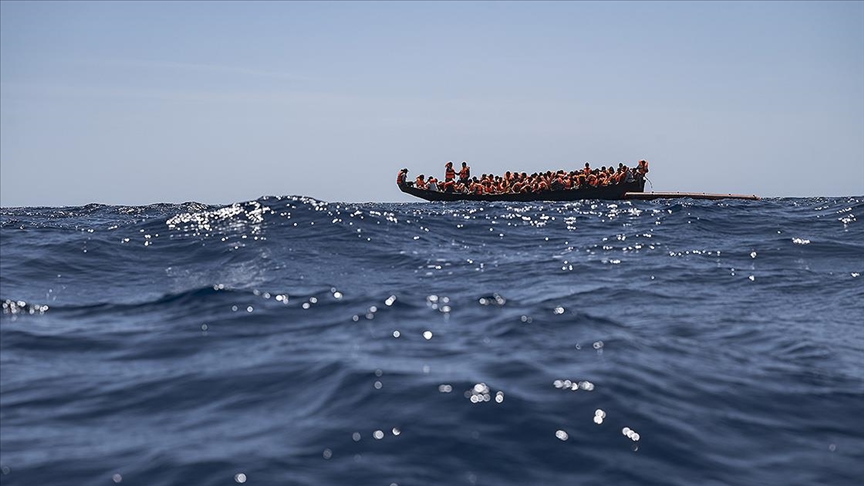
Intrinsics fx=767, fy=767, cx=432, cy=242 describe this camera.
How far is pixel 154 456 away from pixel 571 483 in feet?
10.1

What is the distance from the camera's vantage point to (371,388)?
7.14 meters

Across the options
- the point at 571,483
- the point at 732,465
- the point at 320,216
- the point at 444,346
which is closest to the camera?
the point at 571,483

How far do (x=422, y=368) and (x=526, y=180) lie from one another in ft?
123

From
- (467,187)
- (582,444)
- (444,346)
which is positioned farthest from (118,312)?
(467,187)

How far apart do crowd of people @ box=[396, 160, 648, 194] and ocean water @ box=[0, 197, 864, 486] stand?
2603 centimetres

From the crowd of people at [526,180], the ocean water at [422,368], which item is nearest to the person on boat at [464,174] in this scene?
the crowd of people at [526,180]

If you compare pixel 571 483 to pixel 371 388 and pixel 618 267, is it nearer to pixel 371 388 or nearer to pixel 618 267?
pixel 371 388

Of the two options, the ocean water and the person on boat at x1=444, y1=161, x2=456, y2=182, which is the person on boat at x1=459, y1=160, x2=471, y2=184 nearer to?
the person on boat at x1=444, y1=161, x2=456, y2=182

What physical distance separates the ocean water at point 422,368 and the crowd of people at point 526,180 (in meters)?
26.0

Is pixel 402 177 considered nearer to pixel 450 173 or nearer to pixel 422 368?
pixel 450 173

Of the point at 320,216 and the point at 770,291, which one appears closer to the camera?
the point at 770,291

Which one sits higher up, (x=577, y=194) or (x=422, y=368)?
(x=577, y=194)

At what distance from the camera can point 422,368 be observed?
7.82 metres

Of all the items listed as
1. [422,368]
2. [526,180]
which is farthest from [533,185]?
[422,368]
